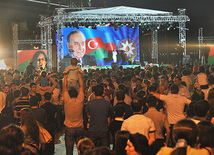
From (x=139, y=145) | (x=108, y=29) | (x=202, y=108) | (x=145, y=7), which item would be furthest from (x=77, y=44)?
(x=139, y=145)

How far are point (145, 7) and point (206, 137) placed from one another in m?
33.0

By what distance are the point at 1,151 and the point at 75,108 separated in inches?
133

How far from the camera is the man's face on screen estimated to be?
30828 mm

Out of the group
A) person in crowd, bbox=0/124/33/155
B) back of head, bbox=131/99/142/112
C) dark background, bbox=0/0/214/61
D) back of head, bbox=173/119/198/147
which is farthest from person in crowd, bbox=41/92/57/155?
dark background, bbox=0/0/214/61

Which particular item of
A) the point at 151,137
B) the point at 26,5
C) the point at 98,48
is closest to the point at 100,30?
the point at 98,48

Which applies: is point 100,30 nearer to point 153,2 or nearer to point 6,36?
point 153,2

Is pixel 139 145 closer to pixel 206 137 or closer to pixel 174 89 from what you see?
pixel 206 137

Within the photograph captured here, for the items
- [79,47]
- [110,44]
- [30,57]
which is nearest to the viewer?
[30,57]

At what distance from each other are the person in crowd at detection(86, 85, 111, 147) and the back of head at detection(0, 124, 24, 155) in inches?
119

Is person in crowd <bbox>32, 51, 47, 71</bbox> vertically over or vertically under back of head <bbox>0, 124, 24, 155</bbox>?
over

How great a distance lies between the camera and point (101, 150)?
2533 millimetres

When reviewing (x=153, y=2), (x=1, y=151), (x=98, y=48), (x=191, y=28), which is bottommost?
(x=1, y=151)

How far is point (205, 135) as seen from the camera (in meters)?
3.78

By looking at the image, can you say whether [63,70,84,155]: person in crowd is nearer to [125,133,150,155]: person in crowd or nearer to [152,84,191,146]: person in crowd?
[152,84,191,146]: person in crowd
